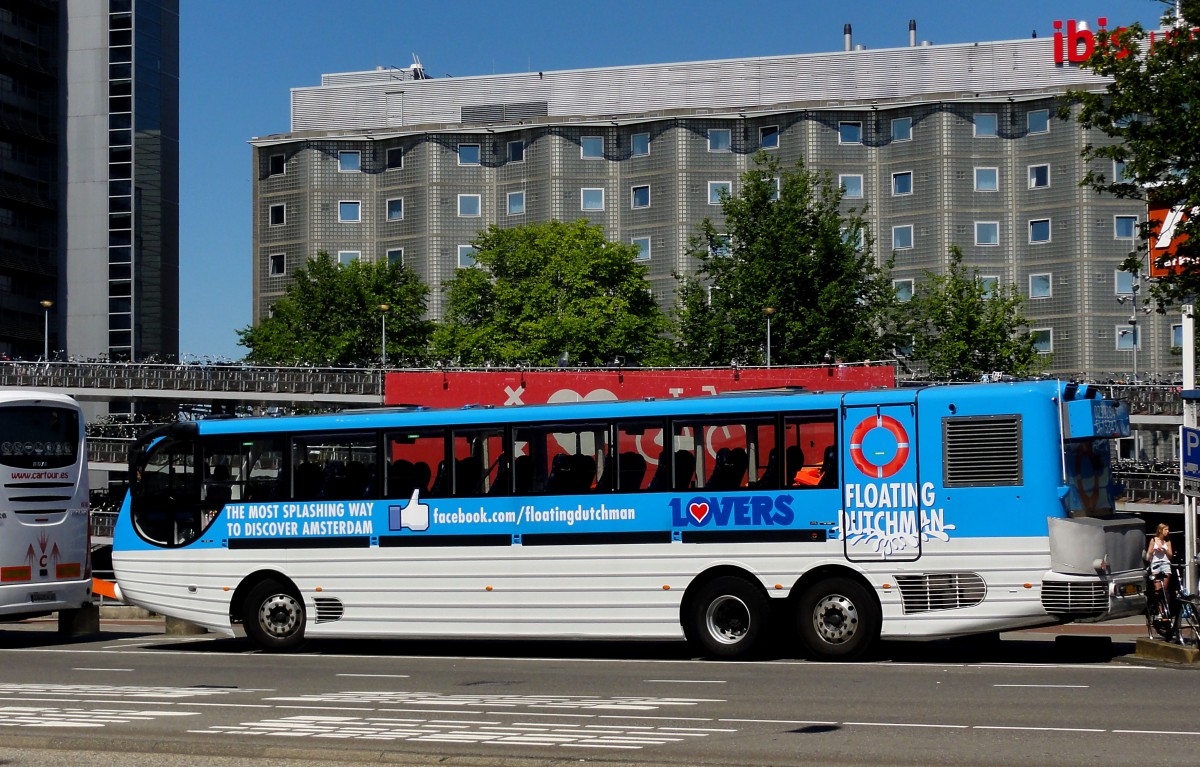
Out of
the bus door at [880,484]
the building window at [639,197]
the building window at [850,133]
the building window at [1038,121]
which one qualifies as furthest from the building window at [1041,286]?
the bus door at [880,484]

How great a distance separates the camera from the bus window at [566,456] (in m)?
21.0

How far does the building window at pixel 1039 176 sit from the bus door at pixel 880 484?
66827 mm

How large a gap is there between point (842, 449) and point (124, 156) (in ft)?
281

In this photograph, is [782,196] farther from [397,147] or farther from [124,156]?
[124,156]

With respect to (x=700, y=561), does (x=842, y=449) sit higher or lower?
higher

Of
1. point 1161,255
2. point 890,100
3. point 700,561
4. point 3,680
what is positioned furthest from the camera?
point 890,100

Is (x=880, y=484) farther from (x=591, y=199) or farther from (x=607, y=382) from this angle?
(x=591, y=199)

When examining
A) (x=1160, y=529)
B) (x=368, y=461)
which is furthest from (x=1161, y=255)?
(x=368, y=461)

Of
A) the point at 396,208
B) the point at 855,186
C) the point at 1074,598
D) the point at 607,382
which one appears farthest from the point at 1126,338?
the point at 1074,598

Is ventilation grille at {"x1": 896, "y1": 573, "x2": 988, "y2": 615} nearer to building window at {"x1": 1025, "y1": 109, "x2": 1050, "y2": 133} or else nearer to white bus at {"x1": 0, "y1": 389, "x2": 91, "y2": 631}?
white bus at {"x1": 0, "y1": 389, "x2": 91, "y2": 631}

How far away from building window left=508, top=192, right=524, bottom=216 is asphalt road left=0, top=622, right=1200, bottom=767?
68.5 m

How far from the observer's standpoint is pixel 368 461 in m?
22.4

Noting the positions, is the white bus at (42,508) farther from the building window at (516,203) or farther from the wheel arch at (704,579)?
the building window at (516,203)

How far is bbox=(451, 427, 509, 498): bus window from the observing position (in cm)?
2159
